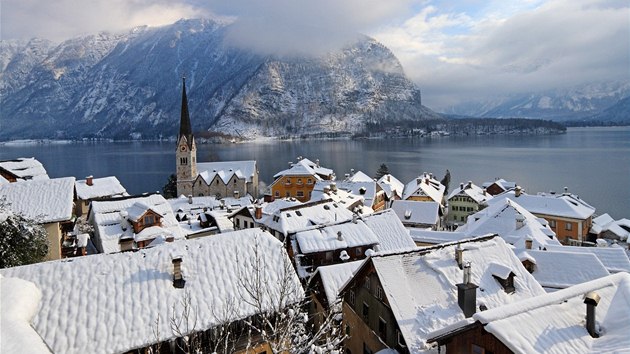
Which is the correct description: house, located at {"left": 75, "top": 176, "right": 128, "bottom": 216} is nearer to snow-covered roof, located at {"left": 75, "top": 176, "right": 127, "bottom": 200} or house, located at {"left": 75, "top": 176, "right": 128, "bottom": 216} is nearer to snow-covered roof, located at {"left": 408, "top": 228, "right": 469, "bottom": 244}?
snow-covered roof, located at {"left": 75, "top": 176, "right": 127, "bottom": 200}

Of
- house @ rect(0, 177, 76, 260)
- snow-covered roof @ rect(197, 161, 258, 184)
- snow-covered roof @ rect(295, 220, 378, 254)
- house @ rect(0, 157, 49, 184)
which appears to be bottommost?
snow-covered roof @ rect(295, 220, 378, 254)

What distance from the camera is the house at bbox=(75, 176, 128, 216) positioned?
48.5 meters

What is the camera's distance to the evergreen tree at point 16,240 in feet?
63.1

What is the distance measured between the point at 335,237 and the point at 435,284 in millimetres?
13874

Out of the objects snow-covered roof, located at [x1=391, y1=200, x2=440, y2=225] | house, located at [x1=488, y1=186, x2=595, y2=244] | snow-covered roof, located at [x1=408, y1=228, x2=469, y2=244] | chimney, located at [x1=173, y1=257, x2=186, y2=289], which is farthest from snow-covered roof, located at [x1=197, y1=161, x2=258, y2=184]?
chimney, located at [x1=173, y1=257, x2=186, y2=289]

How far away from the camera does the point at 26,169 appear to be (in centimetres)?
4347

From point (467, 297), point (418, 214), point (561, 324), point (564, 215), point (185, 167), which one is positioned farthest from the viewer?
point (185, 167)

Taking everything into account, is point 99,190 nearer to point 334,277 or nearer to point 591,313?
point 334,277

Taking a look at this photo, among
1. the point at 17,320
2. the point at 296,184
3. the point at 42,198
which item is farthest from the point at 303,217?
the point at 296,184

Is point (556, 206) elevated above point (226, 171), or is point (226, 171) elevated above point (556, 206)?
point (226, 171)

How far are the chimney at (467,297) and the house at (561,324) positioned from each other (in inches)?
184

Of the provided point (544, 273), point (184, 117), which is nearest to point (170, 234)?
point (544, 273)

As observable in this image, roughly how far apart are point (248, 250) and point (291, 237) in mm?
14849

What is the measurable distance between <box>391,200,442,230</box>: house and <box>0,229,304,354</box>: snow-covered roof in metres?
39.3
